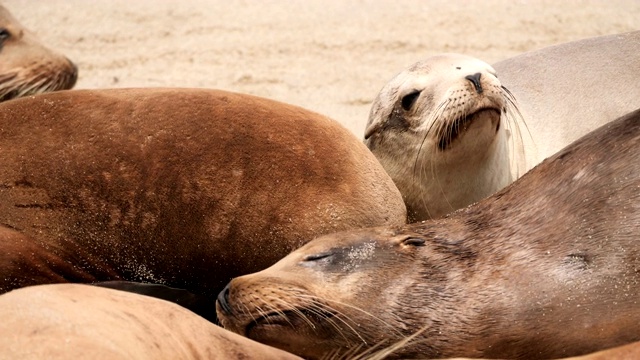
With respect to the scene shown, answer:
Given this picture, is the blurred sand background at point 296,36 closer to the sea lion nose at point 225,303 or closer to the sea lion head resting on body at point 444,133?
the sea lion head resting on body at point 444,133

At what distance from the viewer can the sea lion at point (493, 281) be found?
225 centimetres

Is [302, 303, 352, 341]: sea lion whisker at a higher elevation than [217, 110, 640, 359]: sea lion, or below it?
below

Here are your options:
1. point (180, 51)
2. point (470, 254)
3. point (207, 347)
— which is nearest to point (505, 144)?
point (470, 254)

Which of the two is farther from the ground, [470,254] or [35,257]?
[470,254]

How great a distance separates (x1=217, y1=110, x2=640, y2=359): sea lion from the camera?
2.25m

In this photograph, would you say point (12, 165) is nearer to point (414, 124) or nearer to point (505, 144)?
point (414, 124)

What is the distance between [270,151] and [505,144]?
135 cm

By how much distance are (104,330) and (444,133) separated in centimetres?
205

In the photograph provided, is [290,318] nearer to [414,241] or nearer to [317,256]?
[317,256]

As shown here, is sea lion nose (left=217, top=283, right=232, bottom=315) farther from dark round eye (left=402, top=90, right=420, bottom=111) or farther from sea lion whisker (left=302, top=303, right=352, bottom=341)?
dark round eye (left=402, top=90, right=420, bottom=111)

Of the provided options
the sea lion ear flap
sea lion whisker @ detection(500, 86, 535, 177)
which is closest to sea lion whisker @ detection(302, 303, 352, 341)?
the sea lion ear flap

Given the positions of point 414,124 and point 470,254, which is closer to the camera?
point 470,254

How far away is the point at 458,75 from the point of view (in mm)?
3717

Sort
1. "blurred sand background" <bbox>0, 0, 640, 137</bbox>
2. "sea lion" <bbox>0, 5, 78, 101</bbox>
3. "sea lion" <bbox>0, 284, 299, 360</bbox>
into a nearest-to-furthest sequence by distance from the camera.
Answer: "sea lion" <bbox>0, 284, 299, 360</bbox>
"sea lion" <bbox>0, 5, 78, 101</bbox>
"blurred sand background" <bbox>0, 0, 640, 137</bbox>
